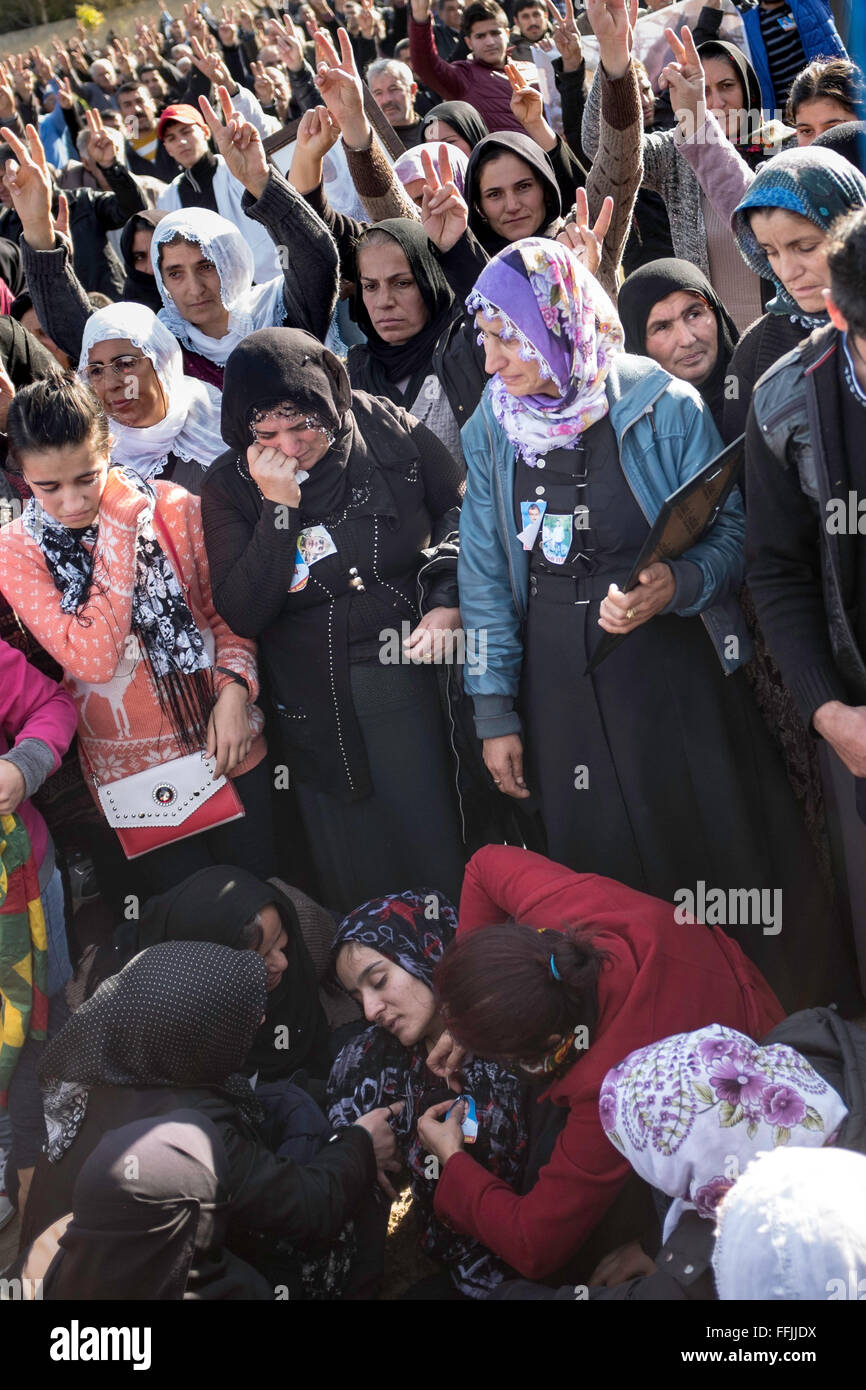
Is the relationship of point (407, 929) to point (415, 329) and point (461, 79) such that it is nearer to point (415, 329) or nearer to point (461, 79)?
point (415, 329)

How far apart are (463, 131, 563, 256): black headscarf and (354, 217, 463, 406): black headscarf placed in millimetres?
465

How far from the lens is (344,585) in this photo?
2.85m

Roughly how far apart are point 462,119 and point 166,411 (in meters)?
2.48

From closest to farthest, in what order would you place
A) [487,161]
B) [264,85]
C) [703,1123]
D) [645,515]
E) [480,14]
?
[703,1123]
[645,515]
[487,161]
[480,14]
[264,85]

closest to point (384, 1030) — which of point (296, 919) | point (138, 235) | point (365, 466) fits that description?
point (296, 919)

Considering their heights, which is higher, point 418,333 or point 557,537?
point 418,333

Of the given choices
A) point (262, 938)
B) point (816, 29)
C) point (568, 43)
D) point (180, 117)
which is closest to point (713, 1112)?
point (262, 938)

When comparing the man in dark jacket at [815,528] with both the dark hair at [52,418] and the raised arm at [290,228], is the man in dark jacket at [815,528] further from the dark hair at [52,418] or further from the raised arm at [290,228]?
the raised arm at [290,228]

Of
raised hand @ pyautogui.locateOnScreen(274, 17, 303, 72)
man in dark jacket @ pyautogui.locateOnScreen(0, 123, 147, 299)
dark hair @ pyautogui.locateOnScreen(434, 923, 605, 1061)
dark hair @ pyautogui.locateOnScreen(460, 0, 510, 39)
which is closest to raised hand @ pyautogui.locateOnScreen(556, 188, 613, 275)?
dark hair @ pyautogui.locateOnScreen(434, 923, 605, 1061)

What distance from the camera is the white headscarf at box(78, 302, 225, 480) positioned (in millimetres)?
3186

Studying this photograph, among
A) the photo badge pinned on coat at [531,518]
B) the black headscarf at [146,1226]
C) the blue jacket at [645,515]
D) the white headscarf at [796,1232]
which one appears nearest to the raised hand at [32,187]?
the blue jacket at [645,515]

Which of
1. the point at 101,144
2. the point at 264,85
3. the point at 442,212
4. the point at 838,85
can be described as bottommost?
the point at 442,212

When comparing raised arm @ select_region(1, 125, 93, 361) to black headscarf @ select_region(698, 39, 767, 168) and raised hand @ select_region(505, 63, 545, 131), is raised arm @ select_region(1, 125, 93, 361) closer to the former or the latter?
raised hand @ select_region(505, 63, 545, 131)

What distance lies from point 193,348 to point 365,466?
3.58 feet
